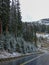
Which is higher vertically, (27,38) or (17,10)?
(17,10)

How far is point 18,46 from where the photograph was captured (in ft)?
214

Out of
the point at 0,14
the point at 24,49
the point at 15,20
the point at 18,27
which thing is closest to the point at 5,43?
the point at 0,14

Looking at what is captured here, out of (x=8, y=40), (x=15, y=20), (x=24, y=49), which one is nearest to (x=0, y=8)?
(x=8, y=40)

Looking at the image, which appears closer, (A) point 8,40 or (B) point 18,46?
(A) point 8,40

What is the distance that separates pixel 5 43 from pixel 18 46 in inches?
389

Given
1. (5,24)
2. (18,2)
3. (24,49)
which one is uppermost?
(18,2)

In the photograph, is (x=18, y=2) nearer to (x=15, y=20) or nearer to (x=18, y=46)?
(x=15, y=20)

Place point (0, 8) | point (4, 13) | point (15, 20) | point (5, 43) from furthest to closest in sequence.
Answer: point (15, 20), point (4, 13), point (0, 8), point (5, 43)

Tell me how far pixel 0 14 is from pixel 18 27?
30878mm

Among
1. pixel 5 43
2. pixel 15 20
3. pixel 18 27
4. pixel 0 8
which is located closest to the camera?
pixel 5 43

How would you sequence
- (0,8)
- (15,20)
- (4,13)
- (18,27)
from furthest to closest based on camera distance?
(18,27), (15,20), (4,13), (0,8)

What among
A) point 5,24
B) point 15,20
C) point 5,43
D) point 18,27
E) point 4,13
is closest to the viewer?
point 5,43

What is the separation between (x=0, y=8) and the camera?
2416 inches

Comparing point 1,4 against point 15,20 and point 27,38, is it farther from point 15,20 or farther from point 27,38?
point 27,38
